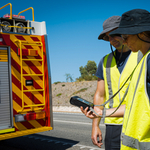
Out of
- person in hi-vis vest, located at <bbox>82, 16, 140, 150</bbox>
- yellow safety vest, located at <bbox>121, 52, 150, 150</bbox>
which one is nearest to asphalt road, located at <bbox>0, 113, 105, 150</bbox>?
person in hi-vis vest, located at <bbox>82, 16, 140, 150</bbox>

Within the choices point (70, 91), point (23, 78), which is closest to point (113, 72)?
point (23, 78)

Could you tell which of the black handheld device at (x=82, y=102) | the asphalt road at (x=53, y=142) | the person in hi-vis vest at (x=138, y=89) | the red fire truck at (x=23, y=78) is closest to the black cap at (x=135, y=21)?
the person in hi-vis vest at (x=138, y=89)

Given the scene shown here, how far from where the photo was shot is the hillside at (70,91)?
1287 inches

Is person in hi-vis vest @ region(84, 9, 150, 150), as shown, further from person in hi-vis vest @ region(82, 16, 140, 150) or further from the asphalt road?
the asphalt road

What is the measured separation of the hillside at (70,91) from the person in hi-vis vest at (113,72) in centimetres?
2849

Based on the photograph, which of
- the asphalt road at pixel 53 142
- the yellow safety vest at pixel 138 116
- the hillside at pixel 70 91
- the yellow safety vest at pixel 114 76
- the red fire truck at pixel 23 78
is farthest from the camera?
the hillside at pixel 70 91

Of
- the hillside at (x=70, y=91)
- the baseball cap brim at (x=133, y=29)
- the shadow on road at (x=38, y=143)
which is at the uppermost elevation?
the baseball cap brim at (x=133, y=29)

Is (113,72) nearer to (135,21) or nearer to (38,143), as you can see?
(135,21)

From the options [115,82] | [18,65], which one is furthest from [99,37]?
[18,65]

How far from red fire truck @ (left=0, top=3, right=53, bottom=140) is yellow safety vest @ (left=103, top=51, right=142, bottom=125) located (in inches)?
123

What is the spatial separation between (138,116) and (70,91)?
35.1 m

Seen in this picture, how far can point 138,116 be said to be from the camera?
1519 millimetres

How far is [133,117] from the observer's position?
1.55 meters

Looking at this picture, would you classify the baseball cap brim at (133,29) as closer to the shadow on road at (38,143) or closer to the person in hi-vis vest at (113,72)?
the person in hi-vis vest at (113,72)
